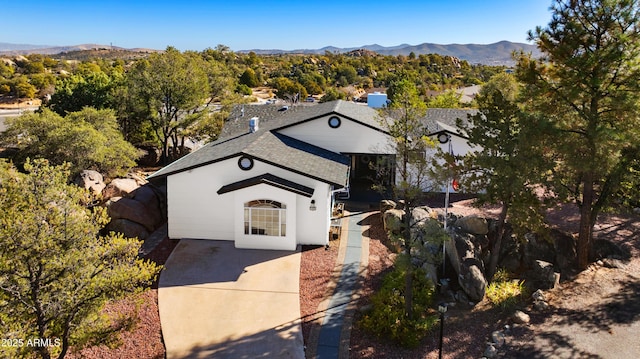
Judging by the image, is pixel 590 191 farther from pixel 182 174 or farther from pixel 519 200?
pixel 182 174

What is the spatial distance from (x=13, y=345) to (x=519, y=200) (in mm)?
14345

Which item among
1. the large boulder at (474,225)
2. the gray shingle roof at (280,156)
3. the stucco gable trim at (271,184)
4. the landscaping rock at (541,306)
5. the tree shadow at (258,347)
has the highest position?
the gray shingle roof at (280,156)

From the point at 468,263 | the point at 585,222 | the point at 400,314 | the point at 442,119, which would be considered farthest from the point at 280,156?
the point at 442,119

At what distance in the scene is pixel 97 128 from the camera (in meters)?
27.2

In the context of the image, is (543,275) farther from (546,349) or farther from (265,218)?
(265,218)

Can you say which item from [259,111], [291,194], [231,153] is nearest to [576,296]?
[291,194]

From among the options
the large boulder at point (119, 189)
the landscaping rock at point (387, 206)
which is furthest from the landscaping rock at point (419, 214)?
the large boulder at point (119, 189)

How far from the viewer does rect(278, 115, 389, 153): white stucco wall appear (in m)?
24.7

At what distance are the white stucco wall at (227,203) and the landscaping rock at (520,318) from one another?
806 centimetres

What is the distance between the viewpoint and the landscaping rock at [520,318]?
1349 centimetres

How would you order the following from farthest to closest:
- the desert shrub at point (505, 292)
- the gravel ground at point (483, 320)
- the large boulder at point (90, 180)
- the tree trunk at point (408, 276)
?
the large boulder at point (90, 180) → the desert shrub at point (505, 292) → the tree trunk at point (408, 276) → the gravel ground at point (483, 320)

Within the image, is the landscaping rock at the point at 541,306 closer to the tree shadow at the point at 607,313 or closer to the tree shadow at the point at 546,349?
the tree shadow at the point at 607,313

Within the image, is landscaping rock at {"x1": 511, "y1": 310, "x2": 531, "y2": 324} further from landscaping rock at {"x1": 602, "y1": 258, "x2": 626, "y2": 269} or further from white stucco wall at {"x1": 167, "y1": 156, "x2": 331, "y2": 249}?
white stucco wall at {"x1": 167, "y1": 156, "x2": 331, "y2": 249}

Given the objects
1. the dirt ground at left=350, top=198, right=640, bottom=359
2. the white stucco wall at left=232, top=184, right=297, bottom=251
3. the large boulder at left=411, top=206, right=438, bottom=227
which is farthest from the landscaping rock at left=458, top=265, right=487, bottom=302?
the white stucco wall at left=232, top=184, right=297, bottom=251
